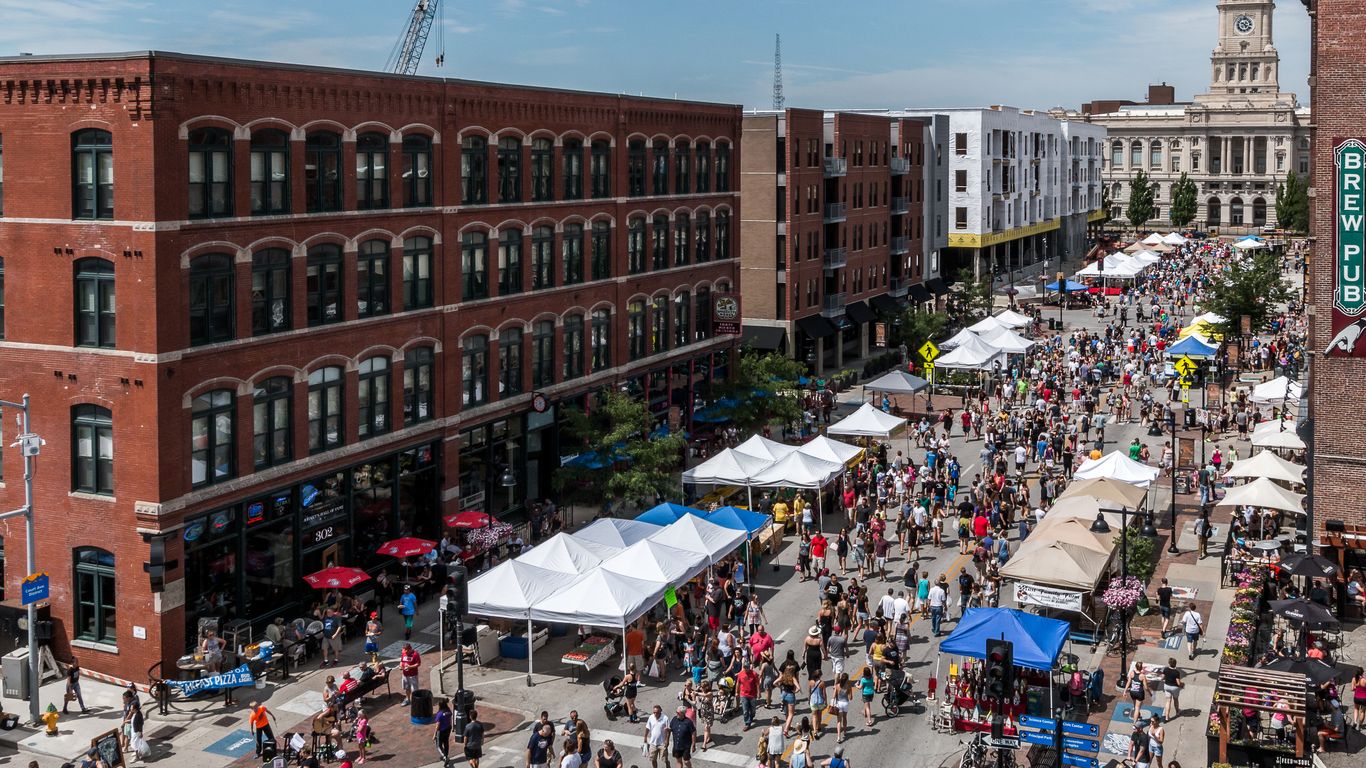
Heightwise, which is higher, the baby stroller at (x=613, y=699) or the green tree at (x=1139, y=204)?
the green tree at (x=1139, y=204)

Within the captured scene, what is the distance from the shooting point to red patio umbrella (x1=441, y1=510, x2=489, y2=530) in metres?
41.7

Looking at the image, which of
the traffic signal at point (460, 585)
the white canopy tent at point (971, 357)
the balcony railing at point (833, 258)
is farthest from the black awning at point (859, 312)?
the traffic signal at point (460, 585)

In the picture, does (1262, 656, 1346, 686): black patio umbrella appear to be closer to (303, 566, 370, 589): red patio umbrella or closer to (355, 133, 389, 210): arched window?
(303, 566, 370, 589): red patio umbrella

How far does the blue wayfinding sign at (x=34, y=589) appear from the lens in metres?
31.1

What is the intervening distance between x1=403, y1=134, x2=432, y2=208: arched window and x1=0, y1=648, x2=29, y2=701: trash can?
16828 millimetres

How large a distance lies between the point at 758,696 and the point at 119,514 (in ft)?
52.1

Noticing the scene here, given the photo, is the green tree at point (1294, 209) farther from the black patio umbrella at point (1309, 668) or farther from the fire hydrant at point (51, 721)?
the fire hydrant at point (51, 721)

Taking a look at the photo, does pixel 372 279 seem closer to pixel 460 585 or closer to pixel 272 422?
pixel 272 422

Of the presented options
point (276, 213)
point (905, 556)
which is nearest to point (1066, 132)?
point (905, 556)

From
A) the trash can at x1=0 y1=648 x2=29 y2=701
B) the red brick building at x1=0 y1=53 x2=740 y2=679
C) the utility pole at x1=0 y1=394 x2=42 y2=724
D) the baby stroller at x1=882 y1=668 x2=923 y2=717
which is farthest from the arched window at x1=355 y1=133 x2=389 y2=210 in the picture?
the baby stroller at x1=882 y1=668 x2=923 y2=717

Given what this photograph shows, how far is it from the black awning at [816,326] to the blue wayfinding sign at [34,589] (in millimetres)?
47142

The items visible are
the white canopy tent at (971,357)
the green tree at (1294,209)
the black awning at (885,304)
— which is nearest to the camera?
the white canopy tent at (971,357)

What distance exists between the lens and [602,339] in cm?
5253

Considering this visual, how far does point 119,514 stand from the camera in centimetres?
3259
